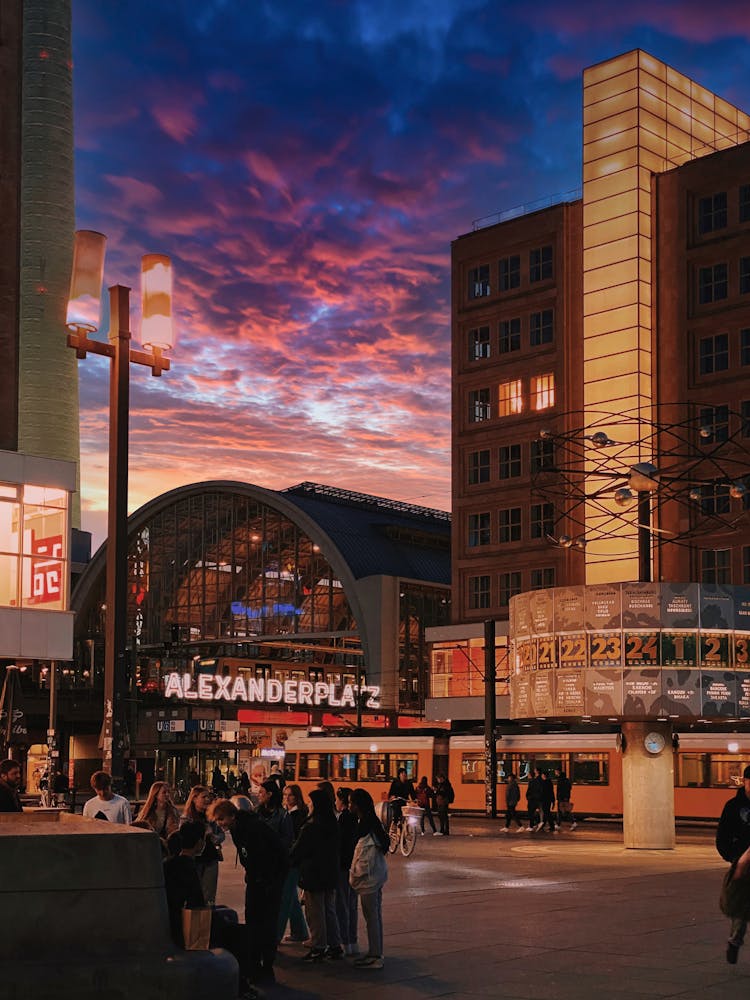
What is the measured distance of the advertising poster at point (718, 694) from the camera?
34.4 meters

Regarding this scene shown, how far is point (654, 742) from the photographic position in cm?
3594

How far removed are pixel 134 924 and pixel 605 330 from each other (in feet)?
207

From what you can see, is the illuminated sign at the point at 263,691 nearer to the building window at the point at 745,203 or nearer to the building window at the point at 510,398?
the building window at the point at 510,398

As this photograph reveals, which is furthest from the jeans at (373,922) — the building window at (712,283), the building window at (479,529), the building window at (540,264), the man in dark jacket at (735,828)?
the building window at (540,264)

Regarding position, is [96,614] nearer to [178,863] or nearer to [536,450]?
[536,450]

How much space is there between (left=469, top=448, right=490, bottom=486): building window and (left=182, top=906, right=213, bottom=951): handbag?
65.9 m

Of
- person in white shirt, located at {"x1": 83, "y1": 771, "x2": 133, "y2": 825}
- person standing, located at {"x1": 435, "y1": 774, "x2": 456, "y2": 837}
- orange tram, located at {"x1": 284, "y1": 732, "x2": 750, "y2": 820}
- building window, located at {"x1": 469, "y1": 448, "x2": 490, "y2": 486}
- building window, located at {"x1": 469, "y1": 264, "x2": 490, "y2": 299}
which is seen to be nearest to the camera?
person in white shirt, located at {"x1": 83, "y1": 771, "x2": 133, "y2": 825}

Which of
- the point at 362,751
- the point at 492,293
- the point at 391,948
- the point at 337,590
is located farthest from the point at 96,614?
the point at 391,948

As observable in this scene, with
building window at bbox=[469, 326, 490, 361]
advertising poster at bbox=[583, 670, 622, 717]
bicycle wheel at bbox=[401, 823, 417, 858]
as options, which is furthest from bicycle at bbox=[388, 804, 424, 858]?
building window at bbox=[469, 326, 490, 361]

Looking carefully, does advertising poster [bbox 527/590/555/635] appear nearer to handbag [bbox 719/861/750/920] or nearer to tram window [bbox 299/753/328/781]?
handbag [bbox 719/861/750/920]

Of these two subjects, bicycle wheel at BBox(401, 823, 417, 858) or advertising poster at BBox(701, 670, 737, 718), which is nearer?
bicycle wheel at BBox(401, 823, 417, 858)

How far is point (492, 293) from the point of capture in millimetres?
77562

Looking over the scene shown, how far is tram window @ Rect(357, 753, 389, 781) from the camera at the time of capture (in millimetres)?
58344

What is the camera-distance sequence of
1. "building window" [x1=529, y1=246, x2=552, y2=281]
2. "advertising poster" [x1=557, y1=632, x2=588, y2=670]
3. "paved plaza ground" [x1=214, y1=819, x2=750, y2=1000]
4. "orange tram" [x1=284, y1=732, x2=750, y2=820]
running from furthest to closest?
1. "building window" [x1=529, y1=246, x2=552, y2=281]
2. "orange tram" [x1=284, y1=732, x2=750, y2=820]
3. "advertising poster" [x1=557, y1=632, x2=588, y2=670]
4. "paved plaza ground" [x1=214, y1=819, x2=750, y2=1000]
